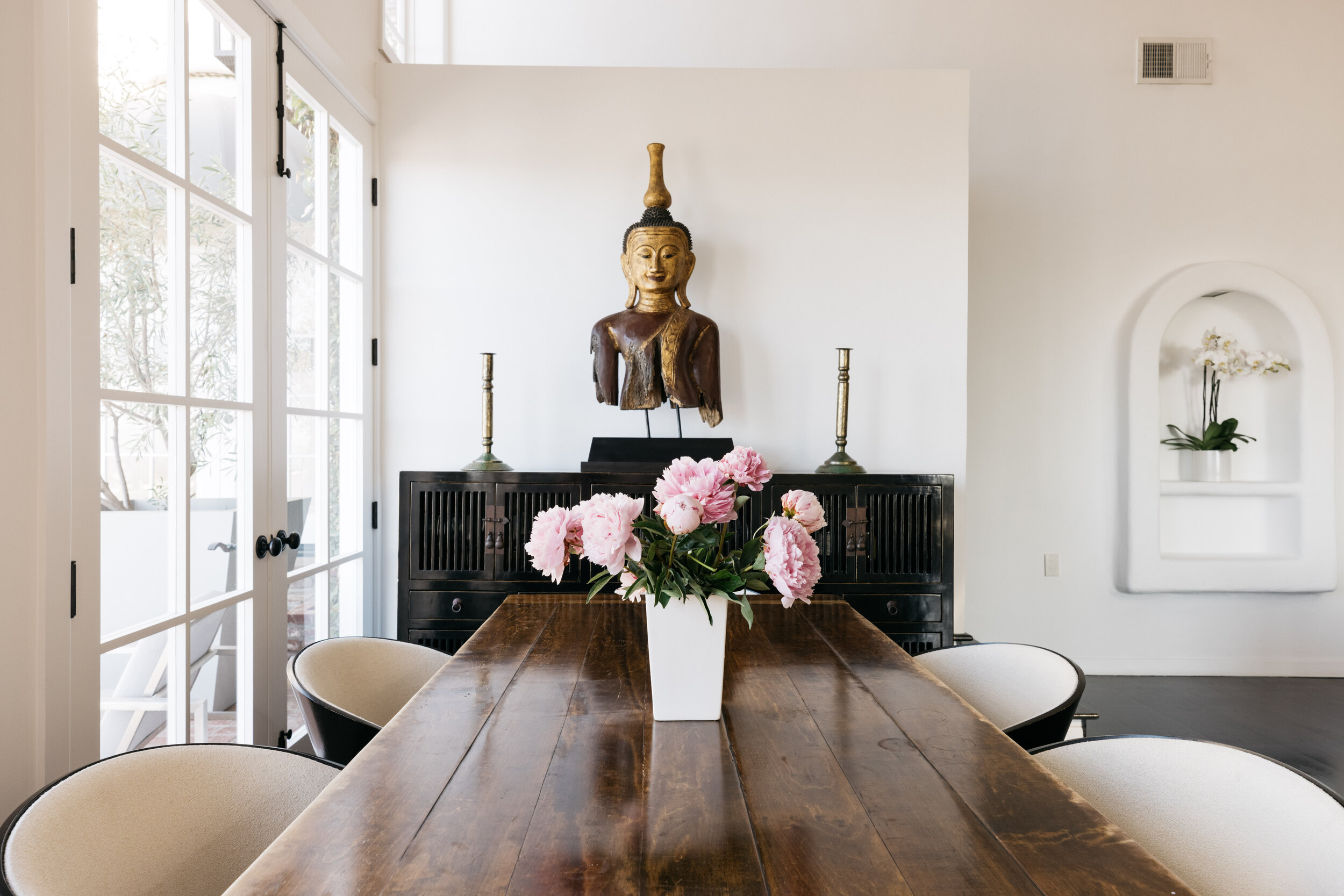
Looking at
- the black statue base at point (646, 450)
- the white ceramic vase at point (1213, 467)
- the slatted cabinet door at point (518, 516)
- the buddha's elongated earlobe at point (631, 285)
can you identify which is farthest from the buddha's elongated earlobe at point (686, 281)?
the white ceramic vase at point (1213, 467)

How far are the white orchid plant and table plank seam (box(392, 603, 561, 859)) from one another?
3542 millimetres

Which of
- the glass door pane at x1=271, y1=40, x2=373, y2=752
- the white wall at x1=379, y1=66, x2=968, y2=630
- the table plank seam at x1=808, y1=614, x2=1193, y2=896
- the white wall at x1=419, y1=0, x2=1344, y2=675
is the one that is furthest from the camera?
the white wall at x1=419, y1=0, x2=1344, y2=675

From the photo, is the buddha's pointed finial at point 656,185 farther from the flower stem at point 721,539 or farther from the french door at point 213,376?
the flower stem at point 721,539

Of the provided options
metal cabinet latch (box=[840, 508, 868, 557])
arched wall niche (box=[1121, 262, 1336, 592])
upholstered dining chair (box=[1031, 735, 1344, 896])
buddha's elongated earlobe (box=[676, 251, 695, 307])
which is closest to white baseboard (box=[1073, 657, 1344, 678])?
arched wall niche (box=[1121, 262, 1336, 592])

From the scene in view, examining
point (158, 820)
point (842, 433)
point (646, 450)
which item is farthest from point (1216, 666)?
point (158, 820)

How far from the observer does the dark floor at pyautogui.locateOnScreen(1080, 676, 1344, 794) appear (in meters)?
2.92

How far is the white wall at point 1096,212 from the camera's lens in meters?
3.88

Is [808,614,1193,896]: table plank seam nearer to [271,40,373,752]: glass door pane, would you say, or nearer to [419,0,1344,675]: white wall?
[271,40,373,752]: glass door pane

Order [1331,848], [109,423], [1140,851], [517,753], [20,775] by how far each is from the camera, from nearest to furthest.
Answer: [1140,851] < [1331,848] < [517,753] < [20,775] < [109,423]

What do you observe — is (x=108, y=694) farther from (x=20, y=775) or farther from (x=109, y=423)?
(x=109, y=423)

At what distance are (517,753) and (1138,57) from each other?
4.44 metres

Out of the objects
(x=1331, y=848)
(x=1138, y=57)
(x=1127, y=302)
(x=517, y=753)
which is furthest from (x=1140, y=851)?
(x=1138, y=57)

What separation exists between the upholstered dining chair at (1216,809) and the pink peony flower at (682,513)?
27.4 inches

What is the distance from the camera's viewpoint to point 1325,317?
3.90m
